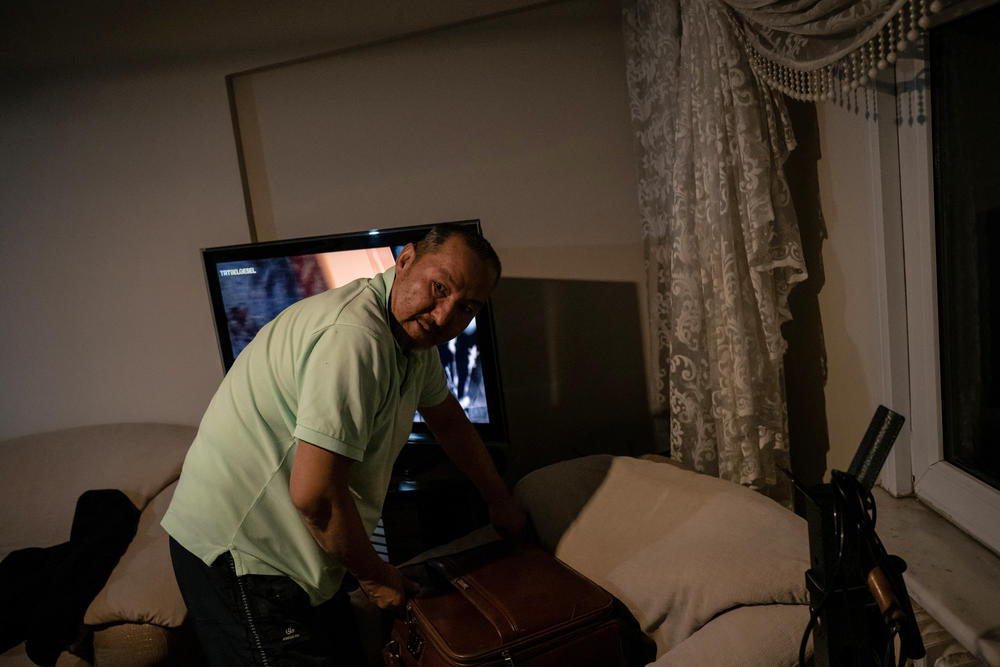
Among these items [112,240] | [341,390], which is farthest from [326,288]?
[341,390]

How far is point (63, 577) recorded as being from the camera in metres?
2.05

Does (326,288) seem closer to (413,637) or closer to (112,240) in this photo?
(112,240)

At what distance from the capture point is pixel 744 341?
1.59 m

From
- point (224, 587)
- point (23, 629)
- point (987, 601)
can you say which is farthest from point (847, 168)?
point (23, 629)

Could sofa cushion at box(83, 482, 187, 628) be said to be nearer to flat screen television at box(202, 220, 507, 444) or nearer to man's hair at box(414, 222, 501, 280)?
flat screen television at box(202, 220, 507, 444)

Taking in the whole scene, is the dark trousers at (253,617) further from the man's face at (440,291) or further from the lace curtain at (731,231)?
the lace curtain at (731,231)

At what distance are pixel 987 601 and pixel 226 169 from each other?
8.63ft

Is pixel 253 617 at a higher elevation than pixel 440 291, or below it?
below

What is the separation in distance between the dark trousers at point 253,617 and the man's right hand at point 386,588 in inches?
5.1

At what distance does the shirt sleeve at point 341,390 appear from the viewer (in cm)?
111

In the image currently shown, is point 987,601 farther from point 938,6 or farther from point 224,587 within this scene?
point 224,587

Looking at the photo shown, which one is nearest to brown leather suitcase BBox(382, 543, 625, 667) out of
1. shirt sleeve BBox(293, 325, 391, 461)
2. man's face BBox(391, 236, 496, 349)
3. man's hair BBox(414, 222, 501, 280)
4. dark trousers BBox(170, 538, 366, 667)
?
dark trousers BBox(170, 538, 366, 667)

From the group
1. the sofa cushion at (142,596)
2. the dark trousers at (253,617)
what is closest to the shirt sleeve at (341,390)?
the dark trousers at (253,617)

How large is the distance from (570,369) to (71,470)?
195cm
